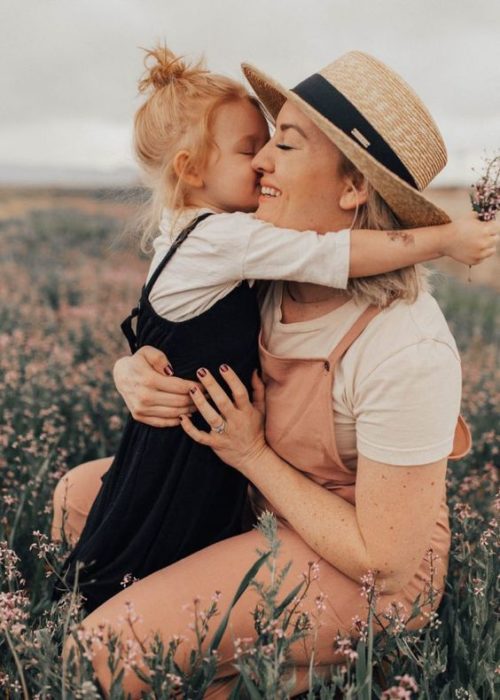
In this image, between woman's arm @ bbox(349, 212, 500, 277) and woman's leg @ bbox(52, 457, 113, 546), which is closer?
woman's arm @ bbox(349, 212, 500, 277)

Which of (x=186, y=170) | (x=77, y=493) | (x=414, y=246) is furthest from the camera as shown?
(x=77, y=493)

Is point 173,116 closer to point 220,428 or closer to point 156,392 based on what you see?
point 156,392

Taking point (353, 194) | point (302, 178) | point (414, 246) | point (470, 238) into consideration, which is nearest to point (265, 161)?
point (302, 178)

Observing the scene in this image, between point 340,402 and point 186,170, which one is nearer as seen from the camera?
point 340,402

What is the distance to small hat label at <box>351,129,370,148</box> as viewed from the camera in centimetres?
237

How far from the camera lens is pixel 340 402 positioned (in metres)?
2.40

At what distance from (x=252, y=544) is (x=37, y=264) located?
884cm

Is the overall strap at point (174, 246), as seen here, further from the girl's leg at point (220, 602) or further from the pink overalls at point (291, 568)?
the girl's leg at point (220, 602)

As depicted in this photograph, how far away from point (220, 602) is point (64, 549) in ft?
2.46

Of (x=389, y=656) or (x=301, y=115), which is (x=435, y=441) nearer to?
(x=389, y=656)

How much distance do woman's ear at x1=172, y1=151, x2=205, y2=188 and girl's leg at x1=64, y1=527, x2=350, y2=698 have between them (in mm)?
1311

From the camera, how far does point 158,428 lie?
2.60m

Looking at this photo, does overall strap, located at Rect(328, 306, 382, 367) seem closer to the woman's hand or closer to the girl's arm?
the girl's arm

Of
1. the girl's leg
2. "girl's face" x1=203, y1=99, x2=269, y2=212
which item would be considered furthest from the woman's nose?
the girl's leg
